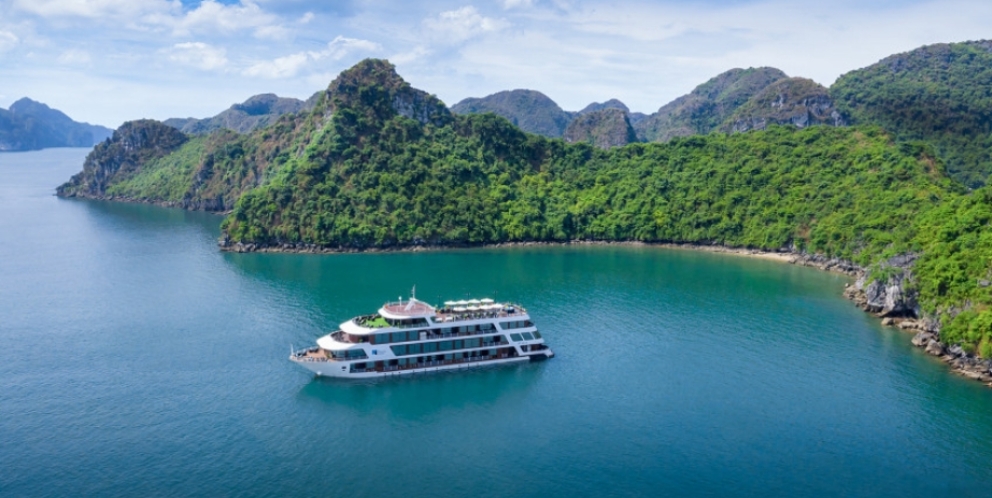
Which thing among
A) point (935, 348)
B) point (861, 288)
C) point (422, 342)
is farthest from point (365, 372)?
point (861, 288)

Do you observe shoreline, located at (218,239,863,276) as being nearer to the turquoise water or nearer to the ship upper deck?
the turquoise water

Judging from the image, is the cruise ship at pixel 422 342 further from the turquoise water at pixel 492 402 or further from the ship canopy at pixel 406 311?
the turquoise water at pixel 492 402

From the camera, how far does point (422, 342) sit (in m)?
71.4

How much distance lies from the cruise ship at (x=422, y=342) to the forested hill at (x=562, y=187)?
2761 inches

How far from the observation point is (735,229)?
14688 cm

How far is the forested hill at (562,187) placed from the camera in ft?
452

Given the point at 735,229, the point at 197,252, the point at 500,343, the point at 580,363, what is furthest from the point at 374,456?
the point at 735,229

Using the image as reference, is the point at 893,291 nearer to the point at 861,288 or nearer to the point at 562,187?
the point at 861,288

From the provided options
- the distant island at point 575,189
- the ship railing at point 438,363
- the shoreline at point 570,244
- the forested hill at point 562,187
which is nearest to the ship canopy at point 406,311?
the ship railing at point 438,363

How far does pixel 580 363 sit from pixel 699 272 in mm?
56454

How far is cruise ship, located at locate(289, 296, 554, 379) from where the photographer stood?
69750mm

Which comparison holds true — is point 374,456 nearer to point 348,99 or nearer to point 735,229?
point 735,229

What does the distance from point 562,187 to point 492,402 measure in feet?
378

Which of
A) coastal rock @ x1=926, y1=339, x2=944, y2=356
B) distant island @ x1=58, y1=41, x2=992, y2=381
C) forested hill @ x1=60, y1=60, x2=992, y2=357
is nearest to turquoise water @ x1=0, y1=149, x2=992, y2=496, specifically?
coastal rock @ x1=926, y1=339, x2=944, y2=356
